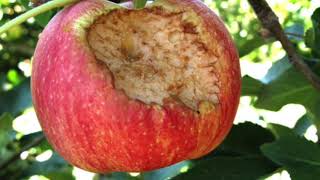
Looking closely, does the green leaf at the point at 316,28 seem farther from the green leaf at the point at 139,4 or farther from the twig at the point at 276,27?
the green leaf at the point at 139,4

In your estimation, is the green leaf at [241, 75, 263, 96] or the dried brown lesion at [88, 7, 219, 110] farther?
the green leaf at [241, 75, 263, 96]

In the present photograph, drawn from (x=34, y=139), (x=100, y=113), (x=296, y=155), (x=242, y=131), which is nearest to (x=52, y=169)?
(x=34, y=139)

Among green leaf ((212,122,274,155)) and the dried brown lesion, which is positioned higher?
the dried brown lesion

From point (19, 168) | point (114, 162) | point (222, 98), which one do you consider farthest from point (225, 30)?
point (19, 168)

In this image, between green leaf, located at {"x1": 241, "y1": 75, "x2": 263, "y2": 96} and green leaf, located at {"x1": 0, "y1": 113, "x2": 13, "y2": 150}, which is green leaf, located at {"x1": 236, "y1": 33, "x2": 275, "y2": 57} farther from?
green leaf, located at {"x1": 0, "y1": 113, "x2": 13, "y2": 150}

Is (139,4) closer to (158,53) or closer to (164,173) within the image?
(158,53)

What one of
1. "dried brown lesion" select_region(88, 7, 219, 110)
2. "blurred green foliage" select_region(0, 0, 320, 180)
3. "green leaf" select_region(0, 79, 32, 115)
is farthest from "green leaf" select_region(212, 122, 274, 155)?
"green leaf" select_region(0, 79, 32, 115)

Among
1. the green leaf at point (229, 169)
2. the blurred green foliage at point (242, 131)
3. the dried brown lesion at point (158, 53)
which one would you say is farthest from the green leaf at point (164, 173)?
the dried brown lesion at point (158, 53)
